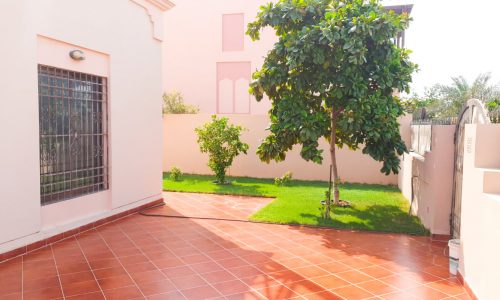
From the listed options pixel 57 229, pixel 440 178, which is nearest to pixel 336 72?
pixel 440 178

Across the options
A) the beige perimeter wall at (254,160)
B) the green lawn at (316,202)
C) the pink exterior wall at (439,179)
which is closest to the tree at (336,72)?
the green lawn at (316,202)

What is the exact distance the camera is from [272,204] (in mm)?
8789

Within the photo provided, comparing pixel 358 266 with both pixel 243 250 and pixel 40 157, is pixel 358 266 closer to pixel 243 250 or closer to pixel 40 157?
pixel 243 250

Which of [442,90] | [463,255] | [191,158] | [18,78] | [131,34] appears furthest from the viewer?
[442,90]

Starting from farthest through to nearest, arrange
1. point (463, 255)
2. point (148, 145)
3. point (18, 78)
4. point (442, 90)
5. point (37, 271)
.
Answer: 1. point (442, 90)
2. point (148, 145)
3. point (18, 78)
4. point (37, 271)
5. point (463, 255)

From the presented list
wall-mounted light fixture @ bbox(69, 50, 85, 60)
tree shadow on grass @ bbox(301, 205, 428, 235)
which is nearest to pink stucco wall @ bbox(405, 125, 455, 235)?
tree shadow on grass @ bbox(301, 205, 428, 235)

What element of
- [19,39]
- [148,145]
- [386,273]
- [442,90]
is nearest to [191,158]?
[148,145]

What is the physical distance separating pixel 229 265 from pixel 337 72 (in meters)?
4.18

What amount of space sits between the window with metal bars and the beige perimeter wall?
225 inches

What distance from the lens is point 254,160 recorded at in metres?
13.0

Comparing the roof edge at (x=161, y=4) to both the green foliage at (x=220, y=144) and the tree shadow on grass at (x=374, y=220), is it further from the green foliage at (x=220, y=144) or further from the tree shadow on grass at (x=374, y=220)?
the tree shadow on grass at (x=374, y=220)

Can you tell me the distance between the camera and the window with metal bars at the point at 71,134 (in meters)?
6.01

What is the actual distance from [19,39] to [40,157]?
5.40ft

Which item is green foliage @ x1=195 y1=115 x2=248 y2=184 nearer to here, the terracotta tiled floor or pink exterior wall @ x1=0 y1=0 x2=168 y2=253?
pink exterior wall @ x1=0 y1=0 x2=168 y2=253
